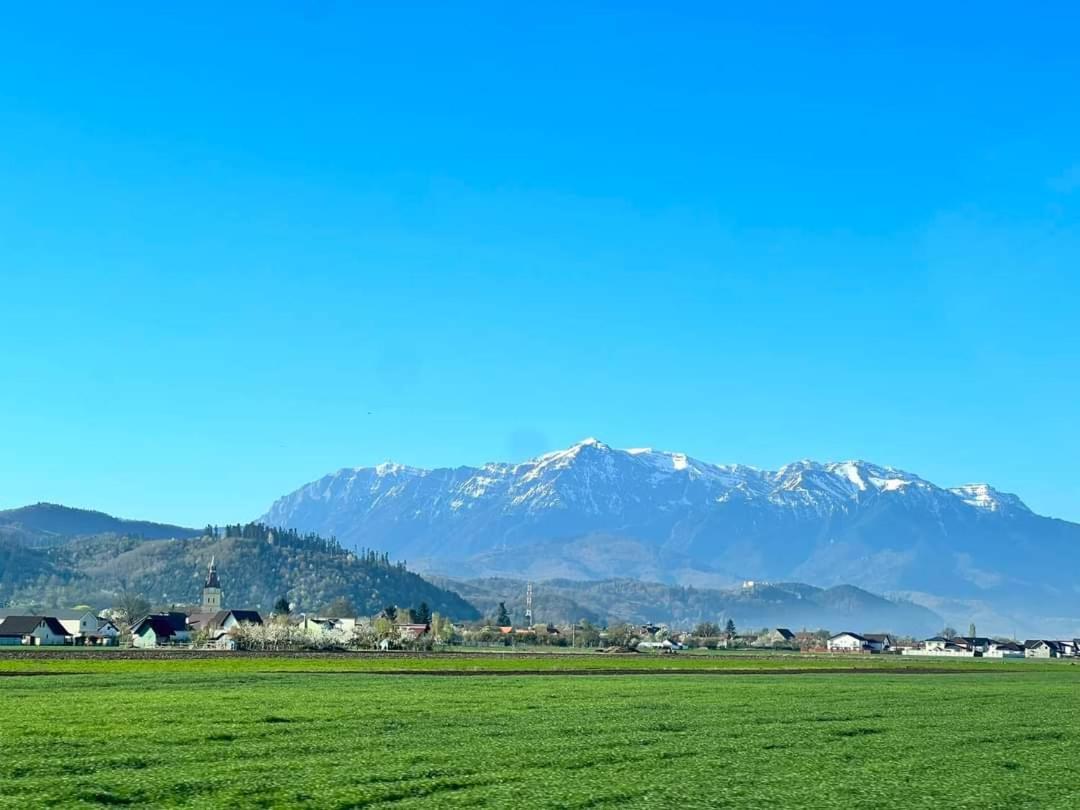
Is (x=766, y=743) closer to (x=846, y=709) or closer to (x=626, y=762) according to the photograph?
(x=626, y=762)

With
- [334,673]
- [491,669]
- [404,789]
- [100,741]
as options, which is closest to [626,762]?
[404,789]

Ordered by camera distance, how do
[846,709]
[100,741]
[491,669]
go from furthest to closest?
1. [491,669]
2. [846,709]
3. [100,741]

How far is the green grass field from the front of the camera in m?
29.4

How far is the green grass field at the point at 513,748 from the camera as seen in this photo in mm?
29359

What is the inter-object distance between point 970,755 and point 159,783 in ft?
86.3

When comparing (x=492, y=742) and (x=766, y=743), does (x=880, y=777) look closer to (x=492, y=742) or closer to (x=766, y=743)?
(x=766, y=743)

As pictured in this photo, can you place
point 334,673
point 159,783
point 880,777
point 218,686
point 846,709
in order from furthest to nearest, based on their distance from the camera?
point 334,673
point 218,686
point 846,709
point 880,777
point 159,783

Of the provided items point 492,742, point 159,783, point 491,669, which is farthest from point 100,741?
point 491,669

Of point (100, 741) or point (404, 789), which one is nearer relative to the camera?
point (404, 789)

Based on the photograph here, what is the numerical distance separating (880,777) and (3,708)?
1340 inches

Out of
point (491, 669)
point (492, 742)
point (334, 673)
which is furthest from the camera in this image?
point (491, 669)

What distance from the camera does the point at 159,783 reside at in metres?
29.1

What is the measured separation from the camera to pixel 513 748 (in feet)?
123

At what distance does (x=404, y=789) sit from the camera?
29312mm
